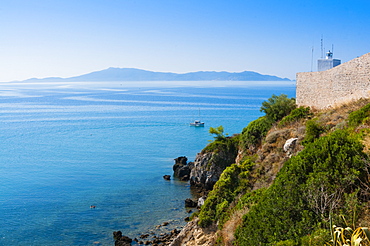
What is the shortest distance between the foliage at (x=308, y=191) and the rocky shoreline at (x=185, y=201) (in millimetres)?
9500

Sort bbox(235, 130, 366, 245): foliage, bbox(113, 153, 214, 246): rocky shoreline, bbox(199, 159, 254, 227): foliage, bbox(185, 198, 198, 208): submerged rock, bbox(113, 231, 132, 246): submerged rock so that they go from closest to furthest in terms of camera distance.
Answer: bbox(235, 130, 366, 245): foliage
bbox(199, 159, 254, 227): foliage
bbox(113, 231, 132, 246): submerged rock
bbox(113, 153, 214, 246): rocky shoreline
bbox(185, 198, 198, 208): submerged rock

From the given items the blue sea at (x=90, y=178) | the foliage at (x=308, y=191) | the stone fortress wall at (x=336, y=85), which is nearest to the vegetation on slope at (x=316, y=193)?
the foliage at (x=308, y=191)

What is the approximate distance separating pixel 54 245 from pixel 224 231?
45.9 feet

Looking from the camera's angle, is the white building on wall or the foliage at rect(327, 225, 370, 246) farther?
the white building on wall

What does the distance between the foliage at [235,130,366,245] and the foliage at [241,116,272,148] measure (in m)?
14.2

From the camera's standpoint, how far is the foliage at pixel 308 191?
10492 millimetres

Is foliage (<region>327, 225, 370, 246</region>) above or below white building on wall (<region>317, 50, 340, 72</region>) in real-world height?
below

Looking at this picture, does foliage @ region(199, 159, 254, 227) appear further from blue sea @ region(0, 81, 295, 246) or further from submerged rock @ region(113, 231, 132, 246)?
blue sea @ region(0, 81, 295, 246)

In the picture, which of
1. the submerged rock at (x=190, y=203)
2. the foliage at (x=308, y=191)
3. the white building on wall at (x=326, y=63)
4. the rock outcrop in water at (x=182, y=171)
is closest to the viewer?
the foliage at (x=308, y=191)

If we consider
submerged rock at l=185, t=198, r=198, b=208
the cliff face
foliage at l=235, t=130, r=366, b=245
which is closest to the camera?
foliage at l=235, t=130, r=366, b=245

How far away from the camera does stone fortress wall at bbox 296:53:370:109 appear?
20.1 m

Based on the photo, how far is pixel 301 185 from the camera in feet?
37.6

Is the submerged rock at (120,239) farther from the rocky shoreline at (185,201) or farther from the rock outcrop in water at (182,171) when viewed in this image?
the rock outcrop in water at (182,171)

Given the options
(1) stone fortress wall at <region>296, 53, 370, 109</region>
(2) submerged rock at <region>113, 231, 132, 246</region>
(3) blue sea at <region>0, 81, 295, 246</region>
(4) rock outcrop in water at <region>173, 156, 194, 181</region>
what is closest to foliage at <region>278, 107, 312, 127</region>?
(1) stone fortress wall at <region>296, 53, 370, 109</region>
